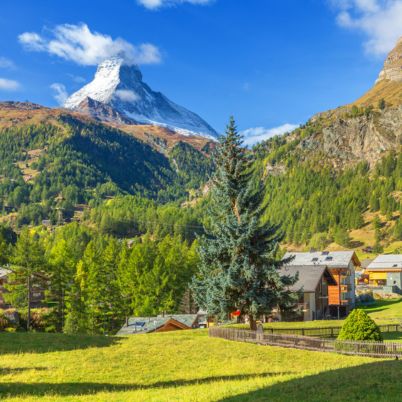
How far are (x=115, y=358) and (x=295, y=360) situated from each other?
10.6 metres

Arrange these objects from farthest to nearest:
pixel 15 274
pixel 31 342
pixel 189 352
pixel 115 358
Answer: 1. pixel 15 274
2. pixel 31 342
3. pixel 189 352
4. pixel 115 358

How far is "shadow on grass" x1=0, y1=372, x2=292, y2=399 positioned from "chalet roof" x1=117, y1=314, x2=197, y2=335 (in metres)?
35.6

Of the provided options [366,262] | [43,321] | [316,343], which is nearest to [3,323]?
→ [43,321]

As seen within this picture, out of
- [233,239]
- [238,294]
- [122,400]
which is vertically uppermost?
[233,239]

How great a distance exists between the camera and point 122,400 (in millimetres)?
18750

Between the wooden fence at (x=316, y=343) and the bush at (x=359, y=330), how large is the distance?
1.45 m

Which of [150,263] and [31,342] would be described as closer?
[31,342]

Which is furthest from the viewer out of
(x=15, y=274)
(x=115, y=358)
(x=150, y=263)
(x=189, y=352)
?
(x=150, y=263)

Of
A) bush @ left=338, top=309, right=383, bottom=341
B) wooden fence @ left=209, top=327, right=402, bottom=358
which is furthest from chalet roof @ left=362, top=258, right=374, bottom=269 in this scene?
bush @ left=338, top=309, right=383, bottom=341

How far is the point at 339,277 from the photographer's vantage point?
8881 centimetres

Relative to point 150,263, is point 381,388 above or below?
below

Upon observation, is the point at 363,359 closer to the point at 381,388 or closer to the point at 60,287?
the point at 381,388

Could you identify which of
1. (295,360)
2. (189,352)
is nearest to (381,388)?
(295,360)

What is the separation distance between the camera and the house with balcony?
3465 inches
